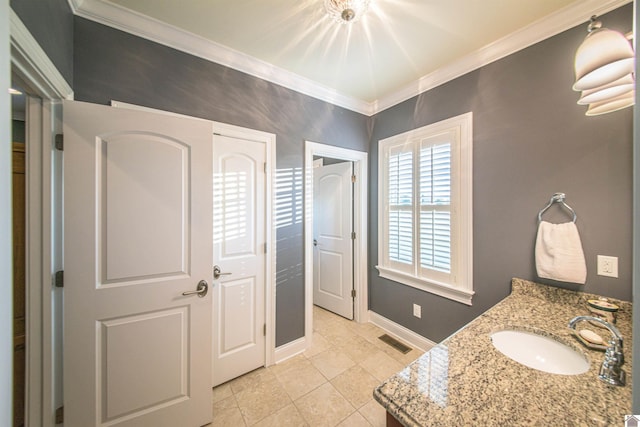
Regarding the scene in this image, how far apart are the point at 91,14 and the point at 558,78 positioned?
294cm

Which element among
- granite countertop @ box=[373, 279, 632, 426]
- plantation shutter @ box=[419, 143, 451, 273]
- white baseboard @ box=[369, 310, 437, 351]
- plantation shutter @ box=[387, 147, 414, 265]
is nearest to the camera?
granite countertop @ box=[373, 279, 632, 426]

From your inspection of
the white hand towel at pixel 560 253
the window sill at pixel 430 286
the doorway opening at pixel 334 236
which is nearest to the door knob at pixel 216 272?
the doorway opening at pixel 334 236

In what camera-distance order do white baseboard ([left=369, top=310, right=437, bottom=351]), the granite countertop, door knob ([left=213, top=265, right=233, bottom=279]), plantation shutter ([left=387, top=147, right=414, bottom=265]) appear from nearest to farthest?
the granite countertop
door knob ([left=213, top=265, right=233, bottom=279])
white baseboard ([left=369, top=310, right=437, bottom=351])
plantation shutter ([left=387, top=147, right=414, bottom=265])

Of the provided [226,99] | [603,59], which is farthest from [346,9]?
[603,59]

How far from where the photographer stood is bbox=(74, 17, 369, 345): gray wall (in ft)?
4.60

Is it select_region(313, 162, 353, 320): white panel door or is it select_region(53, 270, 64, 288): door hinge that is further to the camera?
select_region(313, 162, 353, 320): white panel door

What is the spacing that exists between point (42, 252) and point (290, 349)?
6.06 ft

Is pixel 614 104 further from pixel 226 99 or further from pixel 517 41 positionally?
pixel 226 99

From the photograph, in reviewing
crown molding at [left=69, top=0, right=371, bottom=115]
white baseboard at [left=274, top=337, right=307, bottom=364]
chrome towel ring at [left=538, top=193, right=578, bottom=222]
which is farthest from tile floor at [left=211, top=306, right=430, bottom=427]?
crown molding at [left=69, top=0, right=371, bottom=115]

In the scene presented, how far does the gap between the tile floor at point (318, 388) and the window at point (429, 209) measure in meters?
0.80

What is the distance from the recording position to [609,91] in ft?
3.20

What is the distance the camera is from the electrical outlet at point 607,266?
1297mm

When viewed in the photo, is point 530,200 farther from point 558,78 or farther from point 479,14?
point 479,14

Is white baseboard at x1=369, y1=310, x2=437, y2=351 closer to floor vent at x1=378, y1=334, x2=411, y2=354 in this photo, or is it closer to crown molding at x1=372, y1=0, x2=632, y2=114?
floor vent at x1=378, y1=334, x2=411, y2=354
